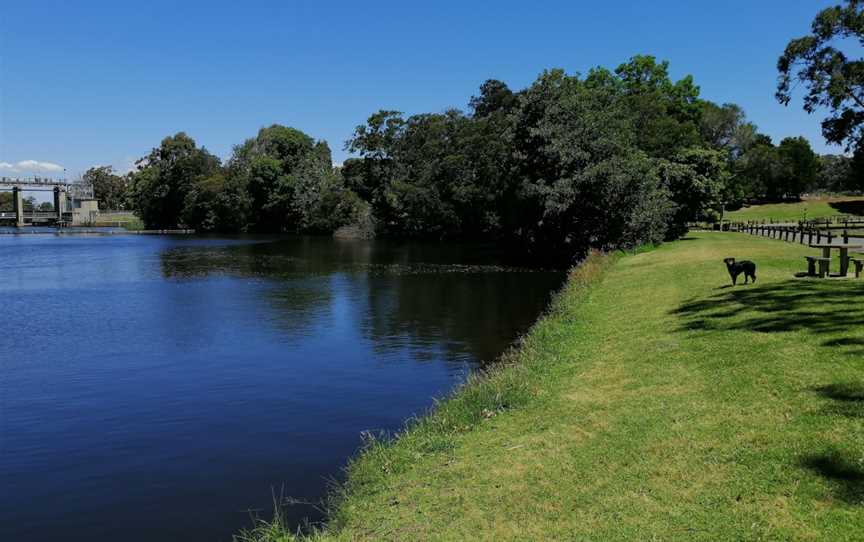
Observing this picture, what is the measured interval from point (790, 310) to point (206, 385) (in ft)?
54.8

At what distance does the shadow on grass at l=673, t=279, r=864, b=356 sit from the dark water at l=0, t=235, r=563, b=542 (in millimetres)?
7542

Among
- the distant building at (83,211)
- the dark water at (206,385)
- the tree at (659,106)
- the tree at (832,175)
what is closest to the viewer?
the dark water at (206,385)

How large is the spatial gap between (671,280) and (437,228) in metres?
67.8

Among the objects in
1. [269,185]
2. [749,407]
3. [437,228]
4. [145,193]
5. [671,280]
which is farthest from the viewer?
[145,193]

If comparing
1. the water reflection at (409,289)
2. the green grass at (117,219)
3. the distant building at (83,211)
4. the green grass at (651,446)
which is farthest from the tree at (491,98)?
the distant building at (83,211)

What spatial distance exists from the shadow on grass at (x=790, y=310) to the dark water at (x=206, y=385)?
7.54m

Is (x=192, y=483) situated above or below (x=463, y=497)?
below

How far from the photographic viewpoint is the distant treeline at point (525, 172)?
50969 millimetres

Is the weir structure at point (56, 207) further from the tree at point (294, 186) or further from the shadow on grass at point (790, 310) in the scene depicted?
the shadow on grass at point (790, 310)

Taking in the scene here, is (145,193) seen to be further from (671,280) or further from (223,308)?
(671,280)

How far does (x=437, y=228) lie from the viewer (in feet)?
307

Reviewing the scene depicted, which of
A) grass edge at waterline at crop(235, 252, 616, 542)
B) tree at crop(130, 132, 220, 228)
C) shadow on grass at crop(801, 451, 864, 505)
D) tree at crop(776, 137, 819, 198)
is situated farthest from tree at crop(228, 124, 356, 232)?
shadow on grass at crop(801, 451, 864, 505)

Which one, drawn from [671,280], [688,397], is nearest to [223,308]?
[671,280]

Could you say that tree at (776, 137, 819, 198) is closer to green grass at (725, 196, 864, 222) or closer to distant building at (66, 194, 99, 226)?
green grass at (725, 196, 864, 222)
